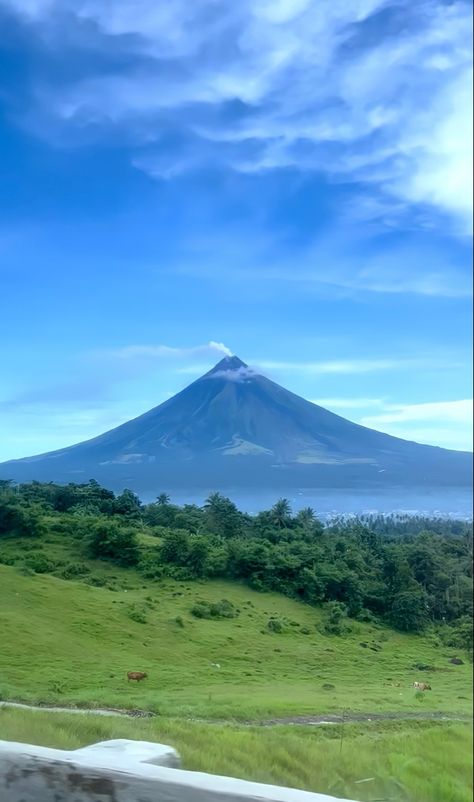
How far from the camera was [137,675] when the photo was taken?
3.93 meters

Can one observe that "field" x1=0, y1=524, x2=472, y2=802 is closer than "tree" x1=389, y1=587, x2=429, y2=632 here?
Yes

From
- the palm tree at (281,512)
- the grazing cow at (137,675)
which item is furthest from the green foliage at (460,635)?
the grazing cow at (137,675)

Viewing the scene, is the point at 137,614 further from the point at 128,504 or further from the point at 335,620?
the point at 335,620

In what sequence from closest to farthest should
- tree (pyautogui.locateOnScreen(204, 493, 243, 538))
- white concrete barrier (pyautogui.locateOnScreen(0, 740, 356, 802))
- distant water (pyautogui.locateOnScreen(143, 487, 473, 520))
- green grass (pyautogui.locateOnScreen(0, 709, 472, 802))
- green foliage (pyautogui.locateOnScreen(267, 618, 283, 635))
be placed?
white concrete barrier (pyautogui.locateOnScreen(0, 740, 356, 802)) → green grass (pyautogui.locateOnScreen(0, 709, 472, 802)) → distant water (pyautogui.locateOnScreen(143, 487, 473, 520)) → green foliage (pyautogui.locateOnScreen(267, 618, 283, 635)) → tree (pyautogui.locateOnScreen(204, 493, 243, 538))

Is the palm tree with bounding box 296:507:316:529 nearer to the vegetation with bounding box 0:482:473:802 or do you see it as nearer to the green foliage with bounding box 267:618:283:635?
the vegetation with bounding box 0:482:473:802

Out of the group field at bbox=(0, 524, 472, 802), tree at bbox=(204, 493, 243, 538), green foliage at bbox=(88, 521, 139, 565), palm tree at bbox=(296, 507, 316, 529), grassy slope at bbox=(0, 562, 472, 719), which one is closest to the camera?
field at bbox=(0, 524, 472, 802)

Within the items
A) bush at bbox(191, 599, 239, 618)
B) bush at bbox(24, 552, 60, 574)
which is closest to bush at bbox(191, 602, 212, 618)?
bush at bbox(191, 599, 239, 618)

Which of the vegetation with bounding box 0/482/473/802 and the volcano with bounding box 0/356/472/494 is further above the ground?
the volcano with bounding box 0/356/472/494

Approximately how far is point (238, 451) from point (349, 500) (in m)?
0.72

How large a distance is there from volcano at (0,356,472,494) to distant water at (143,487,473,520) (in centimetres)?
5

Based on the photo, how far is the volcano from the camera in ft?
13.6

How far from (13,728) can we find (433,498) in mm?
2179

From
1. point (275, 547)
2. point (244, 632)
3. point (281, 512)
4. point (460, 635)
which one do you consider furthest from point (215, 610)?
point (460, 635)

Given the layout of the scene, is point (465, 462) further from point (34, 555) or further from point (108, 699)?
point (34, 555)
